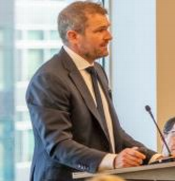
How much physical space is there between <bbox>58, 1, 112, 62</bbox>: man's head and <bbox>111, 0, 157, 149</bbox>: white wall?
0.85 metres

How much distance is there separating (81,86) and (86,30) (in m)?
0.24

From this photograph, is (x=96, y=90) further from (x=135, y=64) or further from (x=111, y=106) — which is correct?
(x=135, y=64)

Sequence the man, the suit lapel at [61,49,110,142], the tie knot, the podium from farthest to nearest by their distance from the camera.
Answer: the tie knot, the suit lapel at [61,49,110,142], the man, the podium

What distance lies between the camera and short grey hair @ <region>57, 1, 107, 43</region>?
2.15 metres

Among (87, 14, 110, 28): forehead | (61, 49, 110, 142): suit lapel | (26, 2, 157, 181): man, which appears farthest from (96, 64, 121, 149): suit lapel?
(87, 14, 110, 28): forehead

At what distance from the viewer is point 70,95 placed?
204 cm

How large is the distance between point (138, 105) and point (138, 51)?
0.32 metres

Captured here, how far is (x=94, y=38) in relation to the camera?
2.15 m

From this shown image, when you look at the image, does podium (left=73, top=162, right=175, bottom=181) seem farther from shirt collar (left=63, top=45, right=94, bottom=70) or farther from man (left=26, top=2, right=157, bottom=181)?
shirt collar (left=63, top=45, right=94, bottom=70)

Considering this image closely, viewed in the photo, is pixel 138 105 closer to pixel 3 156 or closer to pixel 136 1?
pixel 136 1

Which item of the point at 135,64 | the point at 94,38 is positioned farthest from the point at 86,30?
the point at 135,64

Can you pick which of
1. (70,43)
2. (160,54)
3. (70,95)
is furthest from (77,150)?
(160,54)

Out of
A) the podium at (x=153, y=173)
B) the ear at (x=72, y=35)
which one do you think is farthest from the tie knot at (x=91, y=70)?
the podium at (x=153, y=173)

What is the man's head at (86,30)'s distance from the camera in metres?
2.15
